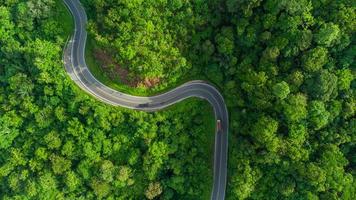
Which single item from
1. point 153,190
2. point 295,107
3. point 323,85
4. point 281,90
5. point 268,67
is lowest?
point 153,190

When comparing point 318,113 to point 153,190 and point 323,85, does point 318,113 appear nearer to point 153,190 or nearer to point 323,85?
point 323,85

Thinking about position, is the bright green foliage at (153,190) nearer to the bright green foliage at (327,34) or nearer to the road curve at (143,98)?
the road curve at (143,98)

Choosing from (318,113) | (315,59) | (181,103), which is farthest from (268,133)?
(181,103)

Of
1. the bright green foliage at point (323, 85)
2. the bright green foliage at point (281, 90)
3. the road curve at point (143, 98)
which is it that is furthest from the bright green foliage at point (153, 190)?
the bright green foliage at point (323, 85)

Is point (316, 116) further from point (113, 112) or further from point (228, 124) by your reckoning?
point (113, 112)

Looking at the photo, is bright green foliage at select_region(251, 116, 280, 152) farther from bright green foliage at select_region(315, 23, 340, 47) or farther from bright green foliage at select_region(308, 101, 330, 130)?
bright green foliage at select_region(315, 23, 340, 47)
